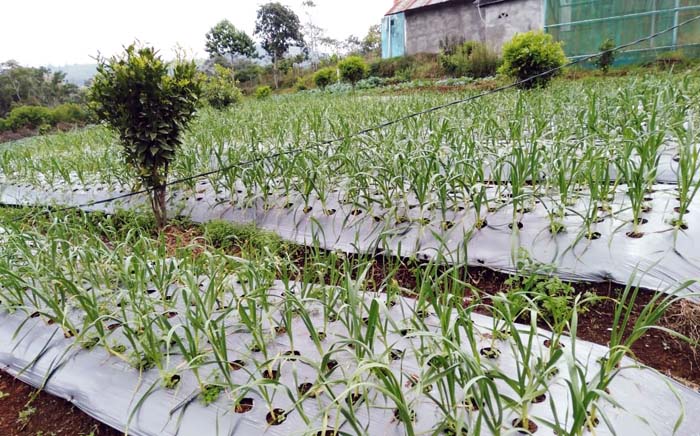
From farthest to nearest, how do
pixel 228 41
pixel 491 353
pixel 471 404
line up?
pixel 228 41, pixel 491 353, pixel 471 404

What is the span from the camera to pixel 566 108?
14.1 feet

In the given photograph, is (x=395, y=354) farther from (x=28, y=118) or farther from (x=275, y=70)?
(x=275, y=70)

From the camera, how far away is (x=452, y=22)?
17625 millimetres

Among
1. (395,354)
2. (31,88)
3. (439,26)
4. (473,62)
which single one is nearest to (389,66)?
(439,26)

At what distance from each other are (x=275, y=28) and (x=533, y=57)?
24.4 meters

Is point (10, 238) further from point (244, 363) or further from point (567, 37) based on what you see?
point (567, 37)

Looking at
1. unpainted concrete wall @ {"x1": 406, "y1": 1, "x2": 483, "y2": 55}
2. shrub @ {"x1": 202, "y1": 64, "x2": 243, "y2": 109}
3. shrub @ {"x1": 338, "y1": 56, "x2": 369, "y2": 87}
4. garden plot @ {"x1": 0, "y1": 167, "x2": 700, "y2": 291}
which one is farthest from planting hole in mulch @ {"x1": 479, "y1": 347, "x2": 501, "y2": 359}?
unpainted concrete wall @ {"x1": 406, "y1": 1, "x2": 483, "y2": 55}

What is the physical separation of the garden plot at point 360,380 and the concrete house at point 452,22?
15450 mm

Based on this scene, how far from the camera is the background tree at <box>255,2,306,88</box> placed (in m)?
28.5

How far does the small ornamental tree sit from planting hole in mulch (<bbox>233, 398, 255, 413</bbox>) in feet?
8.36

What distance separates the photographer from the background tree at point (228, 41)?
27.4m

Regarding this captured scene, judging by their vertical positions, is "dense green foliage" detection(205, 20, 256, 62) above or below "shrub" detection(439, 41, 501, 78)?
above

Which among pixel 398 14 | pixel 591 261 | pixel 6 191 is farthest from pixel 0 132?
pixel 591 261

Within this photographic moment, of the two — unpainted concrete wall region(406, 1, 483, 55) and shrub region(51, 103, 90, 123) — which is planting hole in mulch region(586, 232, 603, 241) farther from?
shrub region(51, 103, 90, 123)
